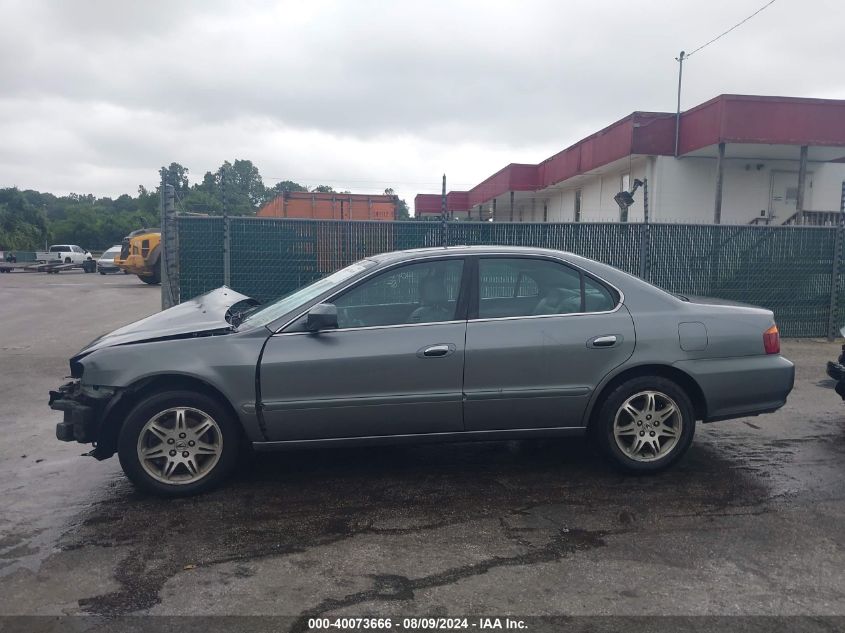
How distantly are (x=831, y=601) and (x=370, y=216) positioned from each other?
17.3m

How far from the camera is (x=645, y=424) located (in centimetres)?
465

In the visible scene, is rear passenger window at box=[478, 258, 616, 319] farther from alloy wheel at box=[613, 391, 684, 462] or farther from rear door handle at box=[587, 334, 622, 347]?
alloy wheel at box=[613, 391, 684, 462]

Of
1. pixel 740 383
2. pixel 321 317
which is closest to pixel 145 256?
pixel 321 317

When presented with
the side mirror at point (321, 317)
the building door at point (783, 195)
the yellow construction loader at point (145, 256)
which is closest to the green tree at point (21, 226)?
the yellow construction loader at point (145, 256)

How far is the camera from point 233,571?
3438 millimetres

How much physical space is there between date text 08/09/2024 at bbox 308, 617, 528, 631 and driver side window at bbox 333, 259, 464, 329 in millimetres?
1962

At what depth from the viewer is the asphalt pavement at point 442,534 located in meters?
3.18

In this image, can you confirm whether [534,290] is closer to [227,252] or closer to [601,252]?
[227,252]

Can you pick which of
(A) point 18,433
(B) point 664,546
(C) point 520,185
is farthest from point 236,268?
(C) point 520,185

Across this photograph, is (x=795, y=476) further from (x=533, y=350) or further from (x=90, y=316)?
(x=90, y=316)

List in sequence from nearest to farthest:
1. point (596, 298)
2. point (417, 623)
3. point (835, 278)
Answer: point (417, 623)
point (596, 298)
point (835, 278)

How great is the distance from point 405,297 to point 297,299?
76 centimetres

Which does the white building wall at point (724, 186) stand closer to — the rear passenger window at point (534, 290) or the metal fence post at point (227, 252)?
the metal fence post at point (227, 252)

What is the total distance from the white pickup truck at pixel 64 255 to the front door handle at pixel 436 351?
1716 inches
